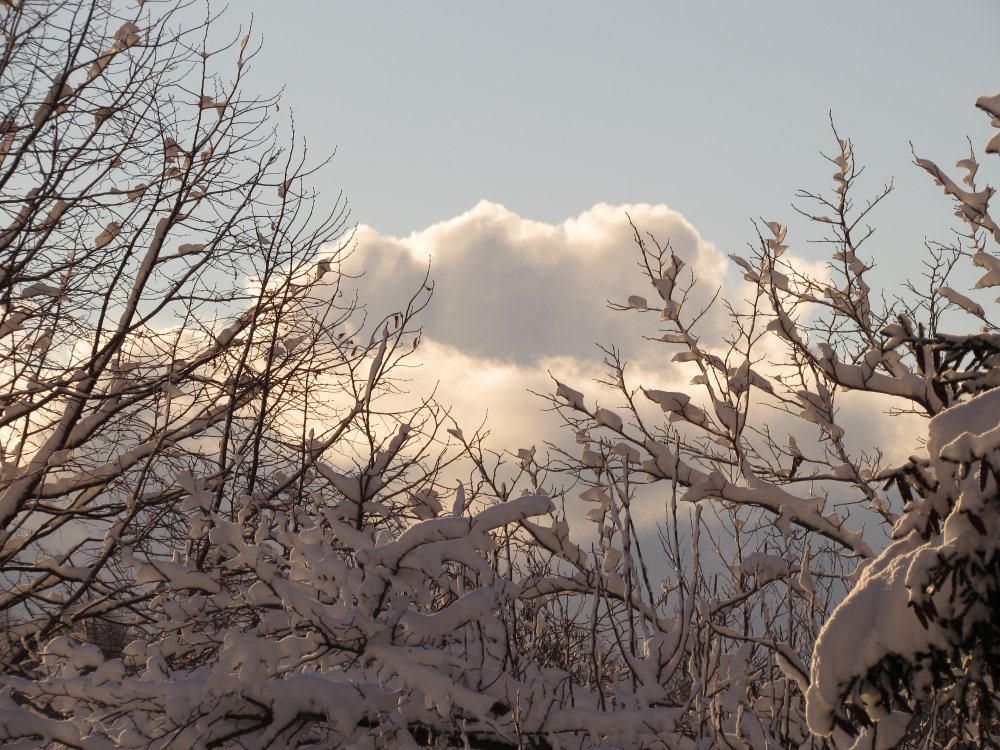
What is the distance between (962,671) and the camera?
392cm

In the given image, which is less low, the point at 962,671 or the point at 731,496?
the point at 731,496

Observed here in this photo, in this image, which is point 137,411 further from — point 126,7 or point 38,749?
point 38,749

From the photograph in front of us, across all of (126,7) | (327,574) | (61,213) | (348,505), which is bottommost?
(327,574)

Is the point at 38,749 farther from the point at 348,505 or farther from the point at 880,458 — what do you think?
the point at 880,458

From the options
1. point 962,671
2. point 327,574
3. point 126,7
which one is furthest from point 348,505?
point 126,7

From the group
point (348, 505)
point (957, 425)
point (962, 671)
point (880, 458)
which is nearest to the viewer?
point (957, 425)

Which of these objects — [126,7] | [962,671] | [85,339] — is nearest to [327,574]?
[962,671]

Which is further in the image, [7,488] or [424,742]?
[7,488]

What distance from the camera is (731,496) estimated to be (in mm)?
9242

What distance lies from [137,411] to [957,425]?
7.39 meters

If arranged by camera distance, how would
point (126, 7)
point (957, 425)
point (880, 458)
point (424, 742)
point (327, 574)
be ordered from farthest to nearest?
point (880, 458), point (126, 7), point (424, 742), point (327, 574), point (957, 425)

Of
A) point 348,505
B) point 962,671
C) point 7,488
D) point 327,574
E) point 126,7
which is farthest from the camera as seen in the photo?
point 126,7

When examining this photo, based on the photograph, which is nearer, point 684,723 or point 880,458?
point 684,723

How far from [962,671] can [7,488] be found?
7.41 metres
